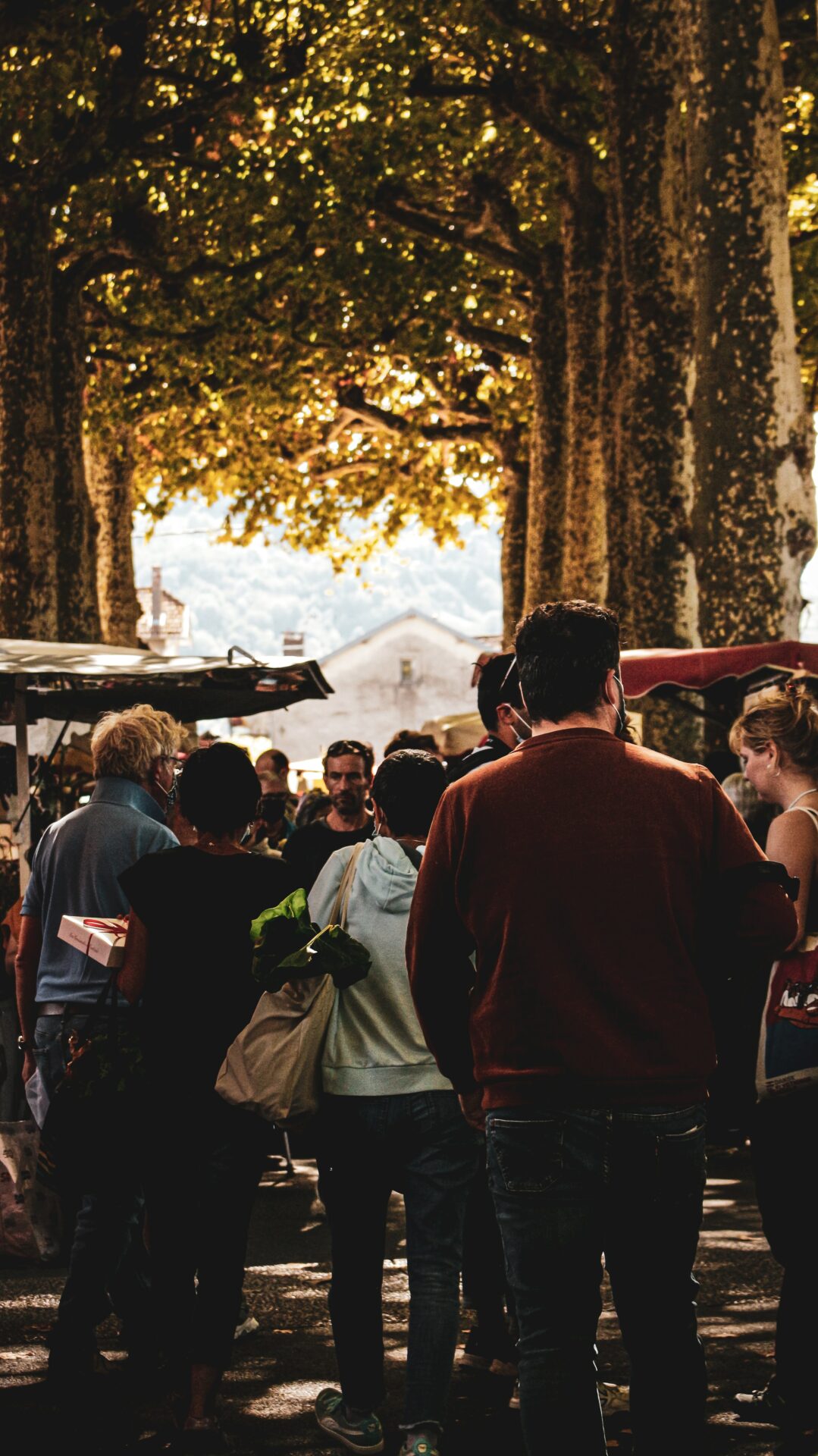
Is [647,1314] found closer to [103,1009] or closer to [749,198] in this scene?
[103,1009]

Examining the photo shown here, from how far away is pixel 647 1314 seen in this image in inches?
138

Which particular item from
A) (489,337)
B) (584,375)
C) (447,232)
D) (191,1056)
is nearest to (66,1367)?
(191,1056)

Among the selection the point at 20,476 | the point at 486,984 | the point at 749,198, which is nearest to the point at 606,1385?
the point at 486,984

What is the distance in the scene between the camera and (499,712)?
5.94m

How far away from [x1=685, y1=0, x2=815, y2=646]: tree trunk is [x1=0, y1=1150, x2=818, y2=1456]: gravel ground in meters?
5.34

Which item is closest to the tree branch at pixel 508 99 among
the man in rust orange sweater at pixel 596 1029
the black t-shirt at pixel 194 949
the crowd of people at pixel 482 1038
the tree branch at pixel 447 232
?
the tree branch at pixel 447 232

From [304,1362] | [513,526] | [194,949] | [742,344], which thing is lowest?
[304,1362]

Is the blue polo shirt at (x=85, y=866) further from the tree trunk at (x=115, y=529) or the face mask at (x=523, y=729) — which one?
the tree trunk at (x=115, y=529)

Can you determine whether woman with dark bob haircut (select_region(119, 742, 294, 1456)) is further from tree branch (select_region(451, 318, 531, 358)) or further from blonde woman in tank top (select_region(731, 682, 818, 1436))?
tree branch (select_region(451, 318, 531, 358))

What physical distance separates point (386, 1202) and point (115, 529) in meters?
25.7

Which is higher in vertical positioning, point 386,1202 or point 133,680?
point 133,680

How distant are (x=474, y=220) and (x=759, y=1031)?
2216cm

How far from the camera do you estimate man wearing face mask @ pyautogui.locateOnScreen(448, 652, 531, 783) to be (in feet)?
19.3

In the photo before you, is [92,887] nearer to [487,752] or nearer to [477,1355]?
[487,752]
